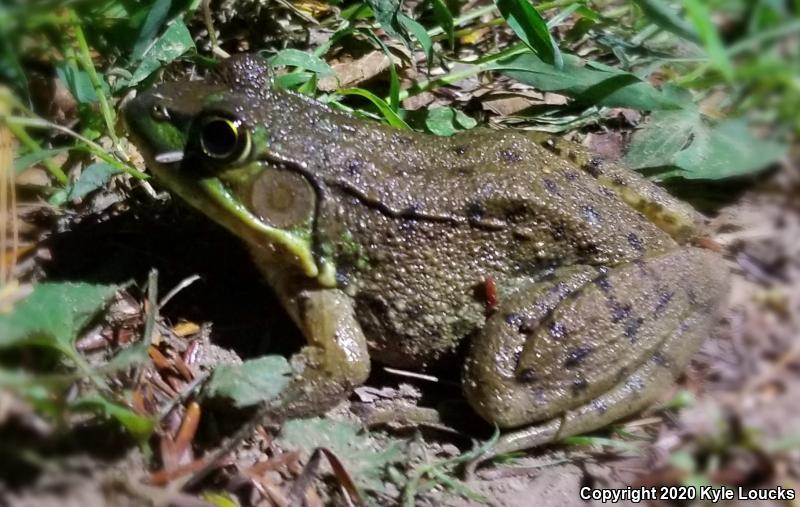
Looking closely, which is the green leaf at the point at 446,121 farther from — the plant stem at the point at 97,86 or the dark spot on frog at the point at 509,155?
the plant stem at the point at 97,86

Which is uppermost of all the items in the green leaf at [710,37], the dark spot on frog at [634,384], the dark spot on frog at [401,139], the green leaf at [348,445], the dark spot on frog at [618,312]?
the green leaf at [710,37]

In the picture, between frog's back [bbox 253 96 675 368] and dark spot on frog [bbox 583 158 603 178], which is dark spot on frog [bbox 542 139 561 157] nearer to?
dark spot on frog [bbox 583 158 603 178]

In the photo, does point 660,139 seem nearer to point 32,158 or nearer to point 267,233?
point 267,233

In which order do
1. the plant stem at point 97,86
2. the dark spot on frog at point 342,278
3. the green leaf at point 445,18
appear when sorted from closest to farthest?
the plant stem at point 97,86, the dark spot on frog at point 342,278, the green leaf at point 445,18

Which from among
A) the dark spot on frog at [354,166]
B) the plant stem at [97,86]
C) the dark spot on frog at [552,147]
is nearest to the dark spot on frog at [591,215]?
the dark spot on frog at [552,147]

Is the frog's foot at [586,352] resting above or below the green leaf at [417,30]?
below

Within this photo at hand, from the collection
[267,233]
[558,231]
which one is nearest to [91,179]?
[267,233]
